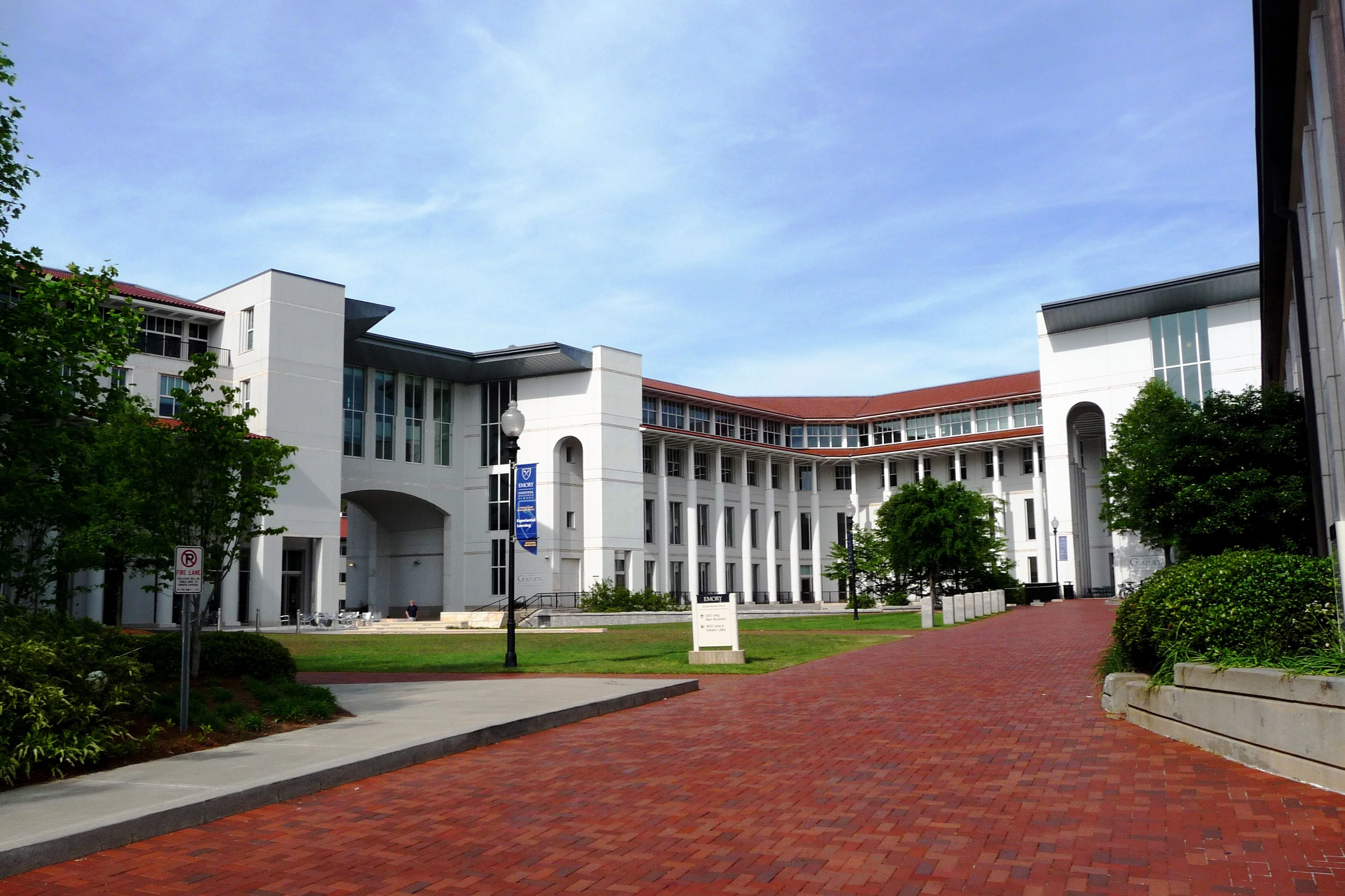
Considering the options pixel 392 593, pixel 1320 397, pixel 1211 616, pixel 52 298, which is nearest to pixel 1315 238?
pixel 1320 397

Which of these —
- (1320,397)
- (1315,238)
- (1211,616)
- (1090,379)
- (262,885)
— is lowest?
(262,885)

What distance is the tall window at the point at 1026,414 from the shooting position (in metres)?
71.4

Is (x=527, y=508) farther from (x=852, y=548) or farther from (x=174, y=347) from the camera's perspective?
(x=174, y=347)

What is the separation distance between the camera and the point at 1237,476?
31656 mm

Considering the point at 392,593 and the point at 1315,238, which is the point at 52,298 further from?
the point at 392,593

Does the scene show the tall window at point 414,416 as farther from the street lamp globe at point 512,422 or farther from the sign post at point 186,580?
the sign post at point 186,580

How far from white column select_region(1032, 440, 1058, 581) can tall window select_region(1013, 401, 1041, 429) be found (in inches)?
65.9

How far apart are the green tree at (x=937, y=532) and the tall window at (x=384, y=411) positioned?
27657 millimetres

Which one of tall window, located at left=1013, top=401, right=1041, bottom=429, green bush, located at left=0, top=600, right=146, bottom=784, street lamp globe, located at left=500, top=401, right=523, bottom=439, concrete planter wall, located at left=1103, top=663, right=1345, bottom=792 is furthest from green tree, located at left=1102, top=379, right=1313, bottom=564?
tall window, located at left=1013, top=401, right=1041, bottom=429

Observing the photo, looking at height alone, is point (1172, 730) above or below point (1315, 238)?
below

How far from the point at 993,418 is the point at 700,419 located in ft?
68.6

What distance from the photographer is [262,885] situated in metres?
5.73

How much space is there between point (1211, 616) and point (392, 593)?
204 ft

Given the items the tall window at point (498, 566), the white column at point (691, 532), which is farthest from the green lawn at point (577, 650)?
the white column at point (691, 532)
